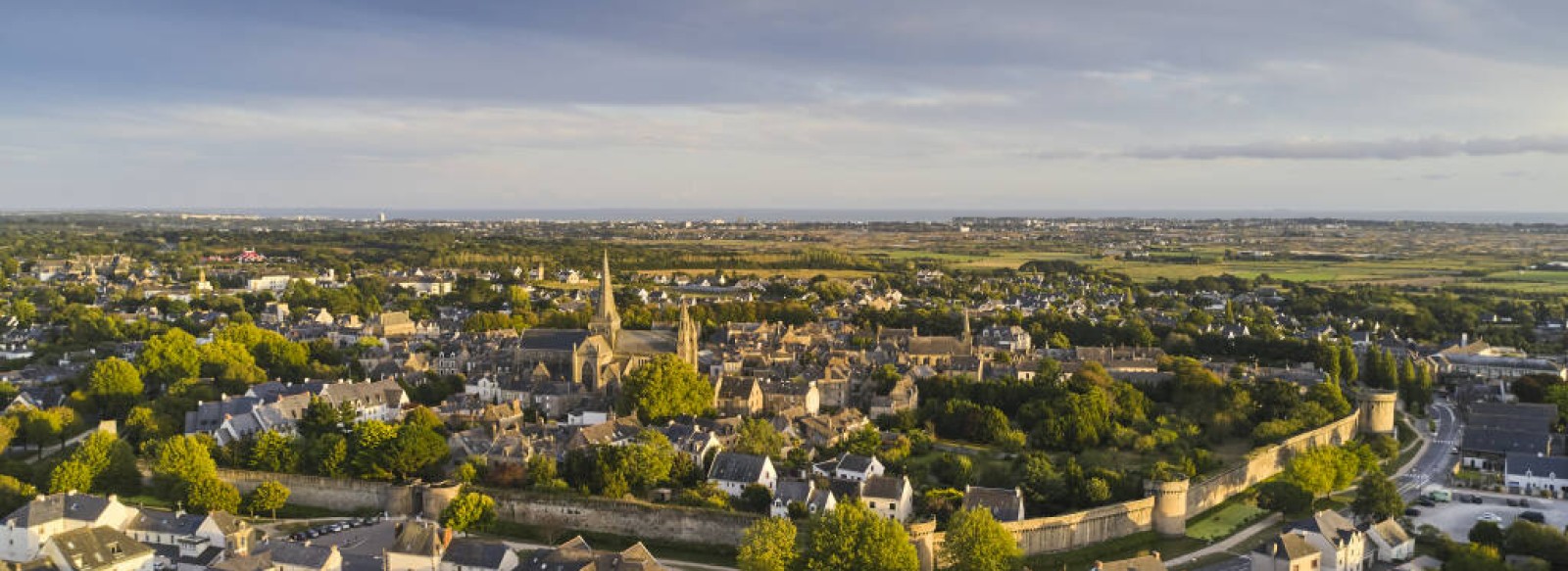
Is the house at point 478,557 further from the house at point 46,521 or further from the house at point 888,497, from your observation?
the house at point 888,497

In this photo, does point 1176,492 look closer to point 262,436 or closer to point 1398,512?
point 1398,512

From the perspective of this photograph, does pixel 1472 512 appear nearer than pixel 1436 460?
Yes

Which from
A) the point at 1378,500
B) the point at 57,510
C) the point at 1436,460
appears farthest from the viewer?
the point at 1436,460

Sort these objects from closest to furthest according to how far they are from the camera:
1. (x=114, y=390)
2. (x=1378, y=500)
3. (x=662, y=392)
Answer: (x=1378, y=500)
(x=662, y=392)
(x=114, y=390)

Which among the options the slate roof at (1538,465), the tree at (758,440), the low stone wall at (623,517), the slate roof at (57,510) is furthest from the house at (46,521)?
the slate roof at (1538,465)

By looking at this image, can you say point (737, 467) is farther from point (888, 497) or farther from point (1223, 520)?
point (1223, 520)

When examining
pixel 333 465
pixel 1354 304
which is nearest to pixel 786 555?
pixel 333 465

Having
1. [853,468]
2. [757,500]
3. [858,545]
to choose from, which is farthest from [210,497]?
[858,545]
